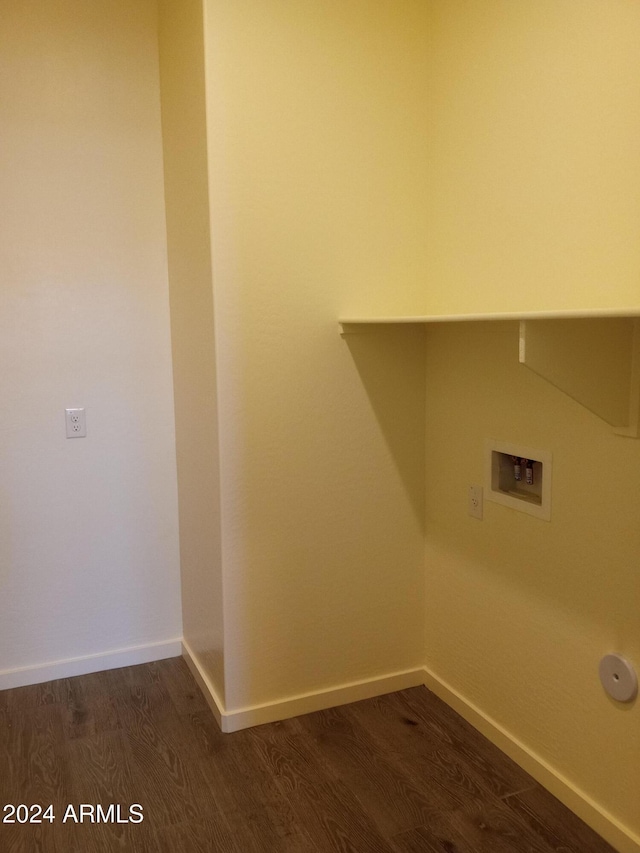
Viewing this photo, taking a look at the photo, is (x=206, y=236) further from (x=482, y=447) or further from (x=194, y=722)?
(x=194, y=722)

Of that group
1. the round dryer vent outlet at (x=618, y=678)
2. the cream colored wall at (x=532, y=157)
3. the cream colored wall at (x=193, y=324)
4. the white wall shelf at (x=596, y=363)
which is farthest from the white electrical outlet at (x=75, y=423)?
the round dryer vent outlet at (x=618, y=678)

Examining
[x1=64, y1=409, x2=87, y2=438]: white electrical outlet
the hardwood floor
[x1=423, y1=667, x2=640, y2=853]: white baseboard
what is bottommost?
the hardwood floor

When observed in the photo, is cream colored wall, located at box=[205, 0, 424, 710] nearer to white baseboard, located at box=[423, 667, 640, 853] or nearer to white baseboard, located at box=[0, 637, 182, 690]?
white baseboard, located at box=[423, 667, 640, 853]

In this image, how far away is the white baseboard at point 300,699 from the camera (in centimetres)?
222

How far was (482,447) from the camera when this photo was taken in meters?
2.12

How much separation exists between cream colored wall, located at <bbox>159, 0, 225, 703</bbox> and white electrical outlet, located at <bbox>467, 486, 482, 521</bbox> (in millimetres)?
773

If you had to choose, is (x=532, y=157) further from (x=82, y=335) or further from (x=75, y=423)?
(x=75, y=423)

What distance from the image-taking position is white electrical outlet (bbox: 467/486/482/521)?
7.02 feet

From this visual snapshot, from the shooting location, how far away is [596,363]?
1.59 metres

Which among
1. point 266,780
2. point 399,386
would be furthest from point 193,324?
point 266,780

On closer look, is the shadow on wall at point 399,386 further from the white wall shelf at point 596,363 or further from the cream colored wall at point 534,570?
the white wall shelf at point 596,363

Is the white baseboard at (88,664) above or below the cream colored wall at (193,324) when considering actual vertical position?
below

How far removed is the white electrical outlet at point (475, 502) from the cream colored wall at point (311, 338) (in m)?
0.26

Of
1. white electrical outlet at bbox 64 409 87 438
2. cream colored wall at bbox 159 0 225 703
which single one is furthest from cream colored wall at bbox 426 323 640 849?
white electrical outlet at bbox 64 409 87 438
